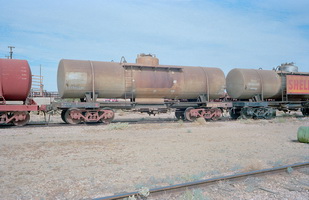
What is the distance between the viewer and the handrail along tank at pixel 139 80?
14.8 m

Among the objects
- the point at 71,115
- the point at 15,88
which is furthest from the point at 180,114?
the point at 15,88

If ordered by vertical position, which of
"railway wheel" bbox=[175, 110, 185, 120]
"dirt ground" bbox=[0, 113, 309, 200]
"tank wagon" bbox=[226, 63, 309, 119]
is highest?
"tank wagon" bbox=[226, 63, 309, 119]

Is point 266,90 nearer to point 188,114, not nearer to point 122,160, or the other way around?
point 188,114

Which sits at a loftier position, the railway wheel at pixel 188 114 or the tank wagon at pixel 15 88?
the tank wagon at pixel 15 88

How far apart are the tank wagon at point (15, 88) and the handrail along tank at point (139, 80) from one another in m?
1.88

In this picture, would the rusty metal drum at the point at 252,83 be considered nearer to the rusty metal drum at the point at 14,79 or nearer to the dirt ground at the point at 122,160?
the dirt ground at the point at 122,160

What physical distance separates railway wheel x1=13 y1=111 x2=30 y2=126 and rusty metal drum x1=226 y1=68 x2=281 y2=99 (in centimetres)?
1396

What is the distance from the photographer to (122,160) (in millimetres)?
7234

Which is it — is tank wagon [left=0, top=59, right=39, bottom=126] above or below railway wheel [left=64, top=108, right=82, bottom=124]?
above

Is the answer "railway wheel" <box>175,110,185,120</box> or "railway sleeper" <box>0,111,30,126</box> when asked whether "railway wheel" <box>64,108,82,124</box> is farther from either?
"railway wheel" <box>175,110,185,120</box>

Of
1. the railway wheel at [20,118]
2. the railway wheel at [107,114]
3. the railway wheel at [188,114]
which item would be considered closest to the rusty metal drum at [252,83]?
the railway wheel at [188,114]

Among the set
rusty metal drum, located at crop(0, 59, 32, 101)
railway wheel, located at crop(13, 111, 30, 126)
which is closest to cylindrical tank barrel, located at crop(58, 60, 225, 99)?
rusty metal drum, located at crop(0, 59, 32, 101)

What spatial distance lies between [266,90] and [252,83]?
1.45 meters

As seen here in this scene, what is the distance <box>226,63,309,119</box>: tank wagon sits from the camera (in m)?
18.9
